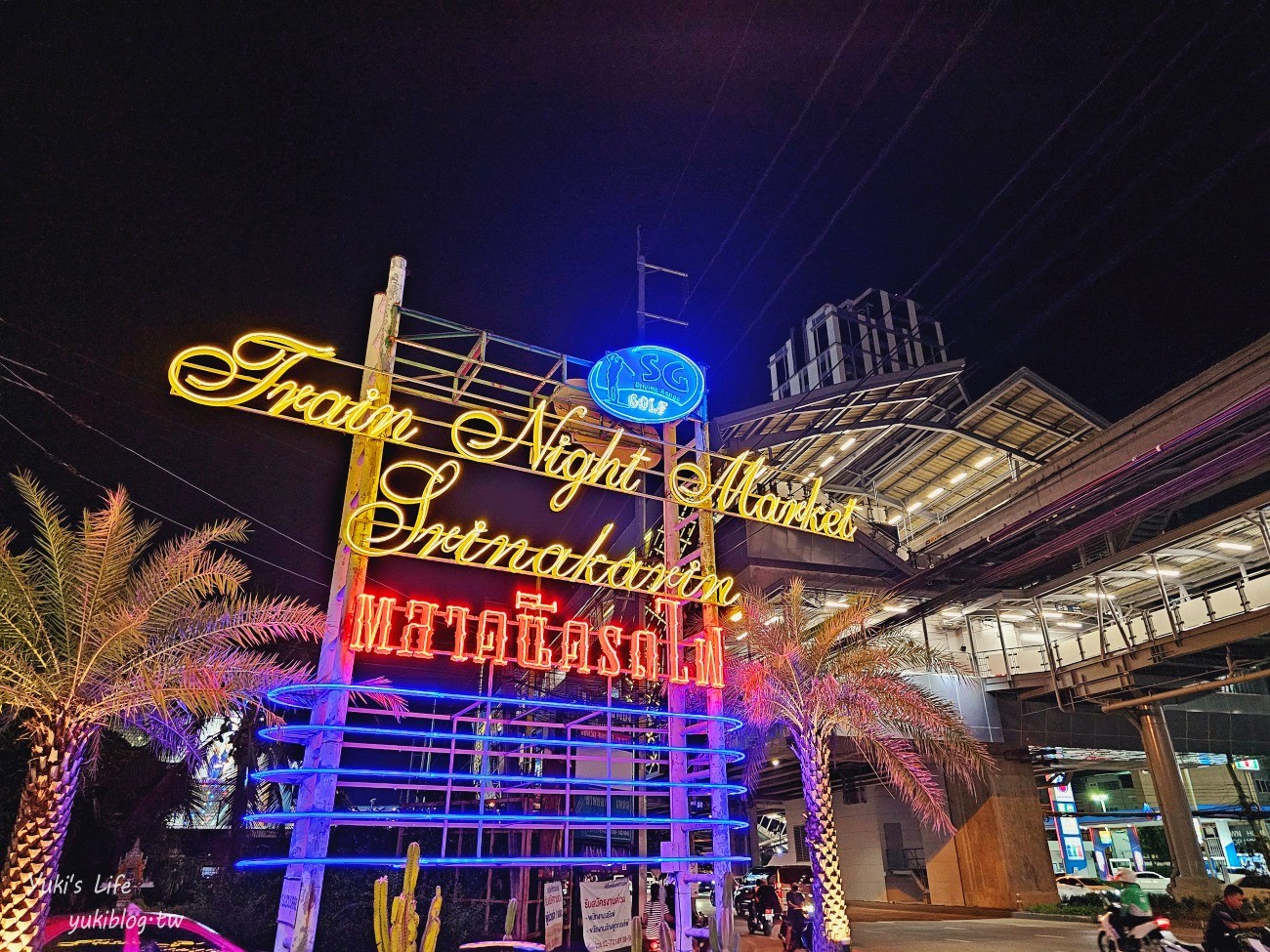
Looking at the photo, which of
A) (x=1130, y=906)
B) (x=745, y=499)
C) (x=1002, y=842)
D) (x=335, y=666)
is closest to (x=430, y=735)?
(x=335, y=666)

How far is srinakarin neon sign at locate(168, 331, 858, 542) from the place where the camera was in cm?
1132

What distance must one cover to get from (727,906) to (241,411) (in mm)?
11042

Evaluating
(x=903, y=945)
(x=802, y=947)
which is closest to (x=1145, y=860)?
(x=903, y=945)

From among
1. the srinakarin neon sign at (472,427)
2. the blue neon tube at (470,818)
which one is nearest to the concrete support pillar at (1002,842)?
the srinakarin neon sign at (472,427)

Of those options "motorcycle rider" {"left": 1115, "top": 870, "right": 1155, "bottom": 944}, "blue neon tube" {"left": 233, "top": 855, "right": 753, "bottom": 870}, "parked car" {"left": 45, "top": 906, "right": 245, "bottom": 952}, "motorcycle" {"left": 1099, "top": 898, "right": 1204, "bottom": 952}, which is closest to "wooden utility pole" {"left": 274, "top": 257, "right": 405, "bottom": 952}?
"blue neon tube" {"left": 233, "top": 855, "right": 753, "bottom": 870}

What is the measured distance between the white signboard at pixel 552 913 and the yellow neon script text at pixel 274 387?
8.24 metres

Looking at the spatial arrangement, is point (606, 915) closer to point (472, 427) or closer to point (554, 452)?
point (554, 452)

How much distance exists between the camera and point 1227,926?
981 centimetres

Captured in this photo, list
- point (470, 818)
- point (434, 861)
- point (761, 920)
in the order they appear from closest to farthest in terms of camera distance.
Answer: point (434, 861) → point (470, 818) → point (761, 920)

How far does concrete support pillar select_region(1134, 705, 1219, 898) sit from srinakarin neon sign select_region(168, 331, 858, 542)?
13.8 metres

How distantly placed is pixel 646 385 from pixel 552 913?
32.6 ft

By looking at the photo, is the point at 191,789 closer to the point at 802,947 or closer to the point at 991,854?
the point at 802,947

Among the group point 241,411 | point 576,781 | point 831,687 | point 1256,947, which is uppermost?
point 241,411

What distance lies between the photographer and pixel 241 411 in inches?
460
